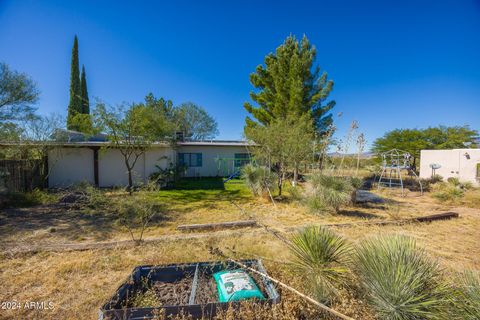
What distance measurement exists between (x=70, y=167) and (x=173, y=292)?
1154 centimetres

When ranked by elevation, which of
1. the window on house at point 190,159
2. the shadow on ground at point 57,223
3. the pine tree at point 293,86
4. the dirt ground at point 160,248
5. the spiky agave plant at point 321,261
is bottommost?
the shadow on ground at point 57,223

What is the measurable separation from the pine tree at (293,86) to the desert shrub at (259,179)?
5.93 m

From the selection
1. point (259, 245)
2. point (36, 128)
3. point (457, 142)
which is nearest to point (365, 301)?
point (259, 245)

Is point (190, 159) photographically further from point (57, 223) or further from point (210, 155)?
point (57, 223)

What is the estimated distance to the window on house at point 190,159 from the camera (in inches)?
567

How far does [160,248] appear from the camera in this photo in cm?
358

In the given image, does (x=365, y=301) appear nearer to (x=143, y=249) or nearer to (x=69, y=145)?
(x=143, y=249)

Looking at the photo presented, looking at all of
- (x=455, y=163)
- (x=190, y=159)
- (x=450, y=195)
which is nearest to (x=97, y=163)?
(x=190, y=159)

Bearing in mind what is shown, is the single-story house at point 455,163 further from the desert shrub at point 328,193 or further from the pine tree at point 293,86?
the desert shrub at point 328,193

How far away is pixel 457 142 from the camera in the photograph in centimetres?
1853

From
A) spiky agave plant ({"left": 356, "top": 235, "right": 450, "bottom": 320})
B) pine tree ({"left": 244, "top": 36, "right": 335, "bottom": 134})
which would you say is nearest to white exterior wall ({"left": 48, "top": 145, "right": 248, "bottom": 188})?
pine tree ({"left": 244, "top": 36, "right": 335, "bottom": 134})

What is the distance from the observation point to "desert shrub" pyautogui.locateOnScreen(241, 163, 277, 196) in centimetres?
781

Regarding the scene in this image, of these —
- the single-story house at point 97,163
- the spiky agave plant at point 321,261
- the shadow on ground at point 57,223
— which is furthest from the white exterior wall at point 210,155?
the spiky agave plant at point 321,261

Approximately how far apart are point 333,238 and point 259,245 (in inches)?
71.1
